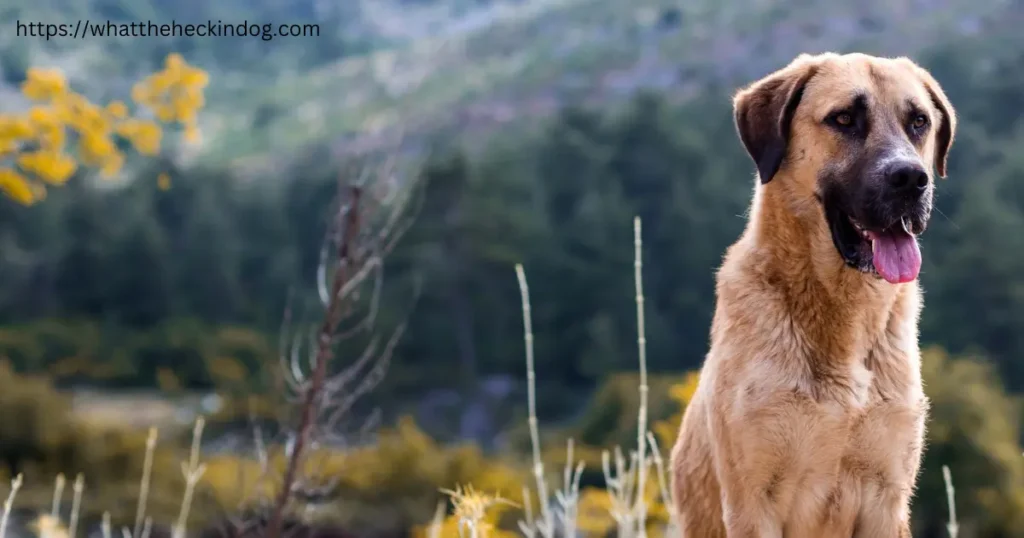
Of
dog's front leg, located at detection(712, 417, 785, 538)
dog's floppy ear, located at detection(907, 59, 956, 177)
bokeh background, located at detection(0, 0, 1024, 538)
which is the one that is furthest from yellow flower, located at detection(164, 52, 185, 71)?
bokeh background, located at detection(0, 0, 1024, 538)

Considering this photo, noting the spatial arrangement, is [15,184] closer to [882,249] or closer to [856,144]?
[856,144]

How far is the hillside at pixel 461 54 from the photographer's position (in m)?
75.2

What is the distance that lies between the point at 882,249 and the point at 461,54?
98531 millimetres

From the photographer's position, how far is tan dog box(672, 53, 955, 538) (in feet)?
12.4

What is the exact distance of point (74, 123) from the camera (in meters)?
7.08

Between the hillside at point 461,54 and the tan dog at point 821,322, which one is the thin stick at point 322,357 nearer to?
the tan dog at point 821,322

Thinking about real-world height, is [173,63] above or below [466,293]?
above

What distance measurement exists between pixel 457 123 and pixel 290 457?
244ft

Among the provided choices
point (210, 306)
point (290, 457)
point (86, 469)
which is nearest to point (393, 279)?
point (210, 306)

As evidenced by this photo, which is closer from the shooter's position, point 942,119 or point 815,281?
point 815,281

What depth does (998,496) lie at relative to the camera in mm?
25578

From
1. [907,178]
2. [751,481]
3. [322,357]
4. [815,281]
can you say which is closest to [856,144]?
[907,178]

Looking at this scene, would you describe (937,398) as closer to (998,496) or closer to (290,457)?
(998,496)

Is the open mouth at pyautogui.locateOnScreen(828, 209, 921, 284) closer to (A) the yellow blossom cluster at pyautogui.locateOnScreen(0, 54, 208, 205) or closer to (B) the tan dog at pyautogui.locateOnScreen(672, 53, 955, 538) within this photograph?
(B) the tan dog at pyautogui.locateOnScreen(672, 53, 955, 538)
